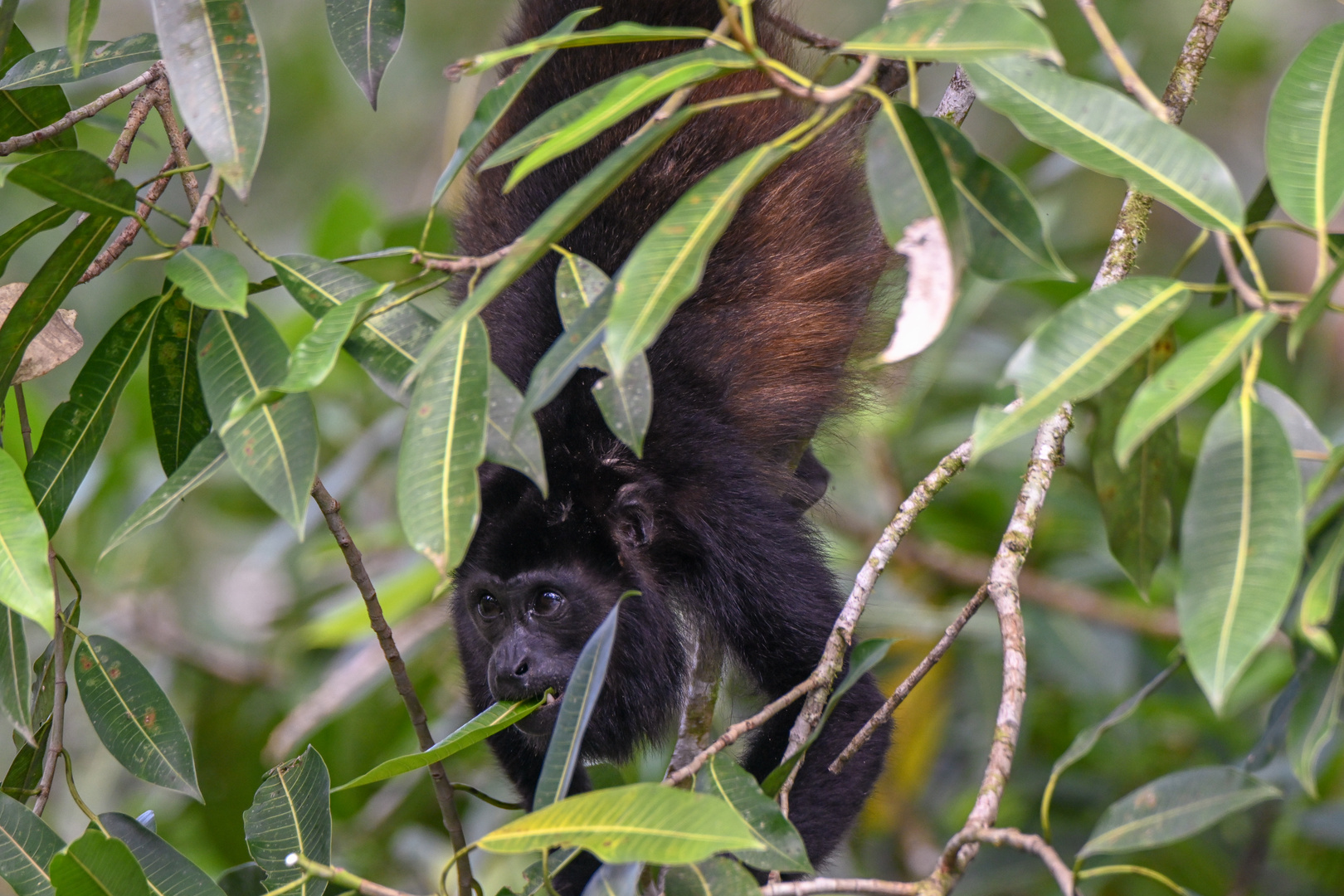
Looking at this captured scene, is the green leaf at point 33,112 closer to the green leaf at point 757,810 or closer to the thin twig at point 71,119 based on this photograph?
the thin twig at point 71,119

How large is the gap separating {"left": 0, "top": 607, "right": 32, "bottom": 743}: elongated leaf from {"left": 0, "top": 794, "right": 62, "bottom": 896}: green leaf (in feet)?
0.34

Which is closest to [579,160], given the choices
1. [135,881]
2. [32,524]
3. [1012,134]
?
[32,524]

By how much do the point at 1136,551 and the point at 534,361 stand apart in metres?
1.48

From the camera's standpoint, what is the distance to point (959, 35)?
3.33 ft

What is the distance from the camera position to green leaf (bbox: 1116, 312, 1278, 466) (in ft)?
3.21

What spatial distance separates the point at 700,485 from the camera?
2680 millimetres

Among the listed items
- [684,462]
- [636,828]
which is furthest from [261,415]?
[684,462]

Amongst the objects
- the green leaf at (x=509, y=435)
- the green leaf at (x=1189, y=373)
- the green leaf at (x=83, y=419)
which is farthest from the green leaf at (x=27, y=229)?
the green leaf at (x=1189, y=373)

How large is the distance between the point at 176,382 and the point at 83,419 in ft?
0.46

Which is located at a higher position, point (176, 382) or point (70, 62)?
point (70, 62)

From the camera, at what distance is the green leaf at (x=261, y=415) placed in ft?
4.16

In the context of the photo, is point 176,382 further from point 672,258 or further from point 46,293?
point 672,258

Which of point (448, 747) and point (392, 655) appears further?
point (392, 655)

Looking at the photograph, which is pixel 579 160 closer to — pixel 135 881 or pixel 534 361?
pixel 534 361
